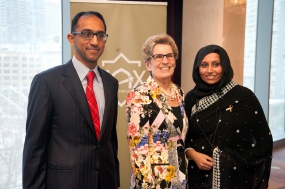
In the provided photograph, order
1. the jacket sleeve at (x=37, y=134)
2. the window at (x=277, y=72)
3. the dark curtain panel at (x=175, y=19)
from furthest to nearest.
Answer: the window at (x=277, y=72)
the dark curtain panel at (x=175, y=19)
the jacket sleeve at (x=37, y=134)

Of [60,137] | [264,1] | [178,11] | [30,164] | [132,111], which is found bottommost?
[30,164]

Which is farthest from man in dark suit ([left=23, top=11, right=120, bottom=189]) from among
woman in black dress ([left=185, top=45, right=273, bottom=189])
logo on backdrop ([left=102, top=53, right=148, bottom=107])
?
logo on backdrop ([left=102, top=53, right=148, bottom=107])

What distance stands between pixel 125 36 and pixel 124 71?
1.10ft

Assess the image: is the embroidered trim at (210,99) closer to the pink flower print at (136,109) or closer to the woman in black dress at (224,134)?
the woman in black dress at (224,134)

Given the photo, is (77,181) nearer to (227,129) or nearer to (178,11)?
(227,129)

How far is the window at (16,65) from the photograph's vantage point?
8.61 feet

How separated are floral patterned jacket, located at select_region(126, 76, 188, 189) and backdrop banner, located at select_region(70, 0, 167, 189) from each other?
0.97 m

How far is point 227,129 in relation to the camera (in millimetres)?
1771

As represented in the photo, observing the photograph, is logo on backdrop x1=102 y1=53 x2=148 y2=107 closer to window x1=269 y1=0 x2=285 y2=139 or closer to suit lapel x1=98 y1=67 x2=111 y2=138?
suit lapel x1=98 y1=67 x2=111 y2=138

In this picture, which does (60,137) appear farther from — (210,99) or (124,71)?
(124,71)

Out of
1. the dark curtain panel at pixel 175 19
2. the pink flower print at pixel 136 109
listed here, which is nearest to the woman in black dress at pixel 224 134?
the pink flower print at pixel 136 109

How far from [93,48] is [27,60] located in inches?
62.3

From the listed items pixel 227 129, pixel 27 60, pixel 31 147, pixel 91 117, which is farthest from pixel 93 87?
pixel 27 60

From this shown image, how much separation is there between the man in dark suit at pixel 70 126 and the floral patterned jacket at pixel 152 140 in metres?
0.17
